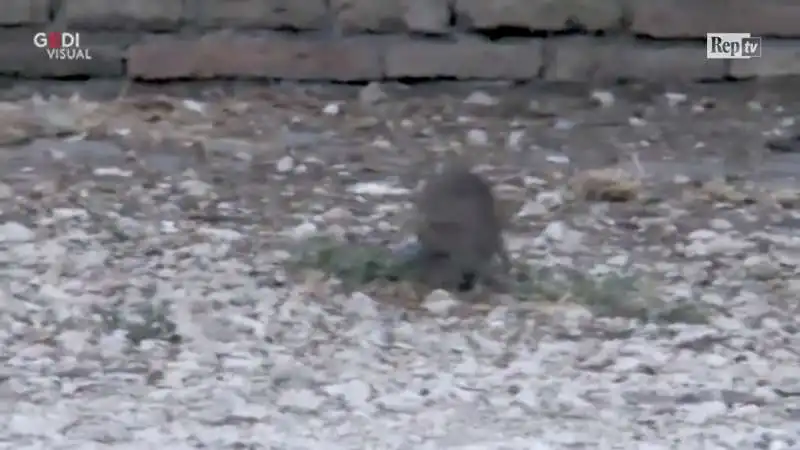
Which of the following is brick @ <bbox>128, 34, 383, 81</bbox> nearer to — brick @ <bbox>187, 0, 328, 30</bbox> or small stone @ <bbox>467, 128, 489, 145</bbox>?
brick @ <bbox>187, 0, 328, 30</bbox>

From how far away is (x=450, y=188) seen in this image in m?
1.48

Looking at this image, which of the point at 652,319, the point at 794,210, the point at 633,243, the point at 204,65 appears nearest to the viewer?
the point at 652,319

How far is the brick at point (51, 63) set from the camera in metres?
2.15

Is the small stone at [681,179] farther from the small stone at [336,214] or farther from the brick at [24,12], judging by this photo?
the brick at [24,12]

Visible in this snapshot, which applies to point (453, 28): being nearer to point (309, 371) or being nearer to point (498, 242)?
point (498, 242)

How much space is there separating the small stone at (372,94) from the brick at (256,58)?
2cm

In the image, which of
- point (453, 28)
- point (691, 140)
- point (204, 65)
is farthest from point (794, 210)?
point (204, 65)

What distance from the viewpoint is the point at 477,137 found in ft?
6.52

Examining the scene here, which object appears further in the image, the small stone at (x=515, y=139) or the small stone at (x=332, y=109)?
the small stone at (x=332, y=109)

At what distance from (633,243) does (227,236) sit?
58 cm

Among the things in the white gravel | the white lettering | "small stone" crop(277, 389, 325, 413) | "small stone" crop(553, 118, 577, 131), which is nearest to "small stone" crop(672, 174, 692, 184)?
"small stone" crop(553, 118, 577, 131)

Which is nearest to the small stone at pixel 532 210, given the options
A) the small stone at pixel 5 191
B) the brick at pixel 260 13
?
the brick at pixel 260 13
